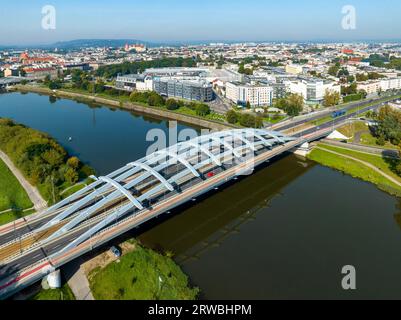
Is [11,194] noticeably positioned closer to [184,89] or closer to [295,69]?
[184,89]

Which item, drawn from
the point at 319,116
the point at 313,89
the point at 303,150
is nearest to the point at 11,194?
the point at 303,150

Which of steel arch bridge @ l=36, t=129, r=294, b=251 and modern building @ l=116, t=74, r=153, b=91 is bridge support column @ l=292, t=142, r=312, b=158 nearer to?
steel arch bridge @ l=36, t=129, r=294, b=251

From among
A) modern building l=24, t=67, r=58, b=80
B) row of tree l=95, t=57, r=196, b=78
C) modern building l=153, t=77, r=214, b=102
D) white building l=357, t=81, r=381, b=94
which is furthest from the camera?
modern building l=24, t=67, r=58, b=80

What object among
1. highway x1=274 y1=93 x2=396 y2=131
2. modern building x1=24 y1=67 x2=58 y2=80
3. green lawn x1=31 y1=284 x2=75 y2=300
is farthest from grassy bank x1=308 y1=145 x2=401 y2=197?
modern building x1=24 y1=67 x2=58 y2=80

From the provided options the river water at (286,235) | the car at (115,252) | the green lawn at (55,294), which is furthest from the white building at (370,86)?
the green lawn at (55,294)

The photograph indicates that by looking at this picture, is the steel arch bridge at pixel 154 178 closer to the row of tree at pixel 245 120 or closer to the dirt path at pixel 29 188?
the dirt path at pixel 29 188
